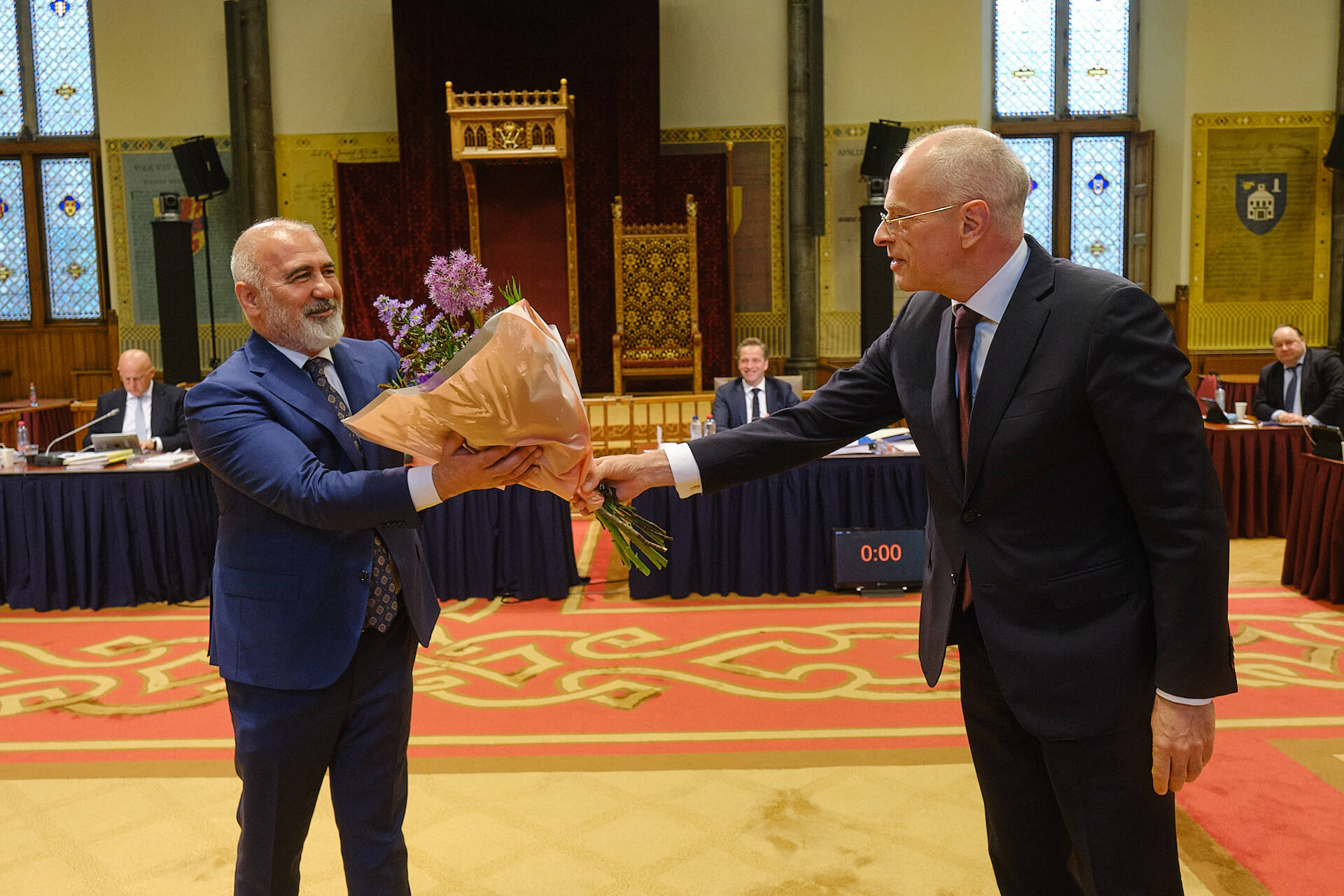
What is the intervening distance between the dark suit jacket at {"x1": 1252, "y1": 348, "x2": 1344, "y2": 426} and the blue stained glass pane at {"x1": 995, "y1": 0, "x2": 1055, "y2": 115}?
206 inches

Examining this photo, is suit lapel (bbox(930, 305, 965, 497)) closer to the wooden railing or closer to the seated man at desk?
the seated man at desk

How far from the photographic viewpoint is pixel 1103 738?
1624mm

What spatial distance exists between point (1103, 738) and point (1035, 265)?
789mm

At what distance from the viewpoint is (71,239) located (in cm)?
1171

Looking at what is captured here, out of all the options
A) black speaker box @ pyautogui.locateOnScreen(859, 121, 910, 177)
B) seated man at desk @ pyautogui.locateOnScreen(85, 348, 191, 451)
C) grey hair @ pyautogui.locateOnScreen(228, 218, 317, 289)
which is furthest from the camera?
black speaker box @ pyautogui.locateOnScreen(859, 121, 910, 177)

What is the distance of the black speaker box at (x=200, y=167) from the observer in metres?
10.4

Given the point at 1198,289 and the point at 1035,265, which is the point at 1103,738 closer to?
the point at 1035,265

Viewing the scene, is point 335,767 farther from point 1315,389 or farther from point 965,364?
point 1315,389

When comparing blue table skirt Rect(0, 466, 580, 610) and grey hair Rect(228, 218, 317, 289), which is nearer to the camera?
grey hair Rect(228, 218, 317, 289)

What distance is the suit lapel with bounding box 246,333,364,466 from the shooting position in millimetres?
1977

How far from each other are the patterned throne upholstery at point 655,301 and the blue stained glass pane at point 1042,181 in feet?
13.3

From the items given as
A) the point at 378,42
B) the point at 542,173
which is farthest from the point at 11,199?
the point at 542,173

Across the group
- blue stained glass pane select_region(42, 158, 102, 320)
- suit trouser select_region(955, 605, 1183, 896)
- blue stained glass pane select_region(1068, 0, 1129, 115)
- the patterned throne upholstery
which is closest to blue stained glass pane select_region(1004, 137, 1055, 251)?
blue stained glass pane select_region(1068, 0, 1129, 115)

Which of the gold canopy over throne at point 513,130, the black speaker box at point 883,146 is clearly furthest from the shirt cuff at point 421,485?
the black speaker box at point 883,146
